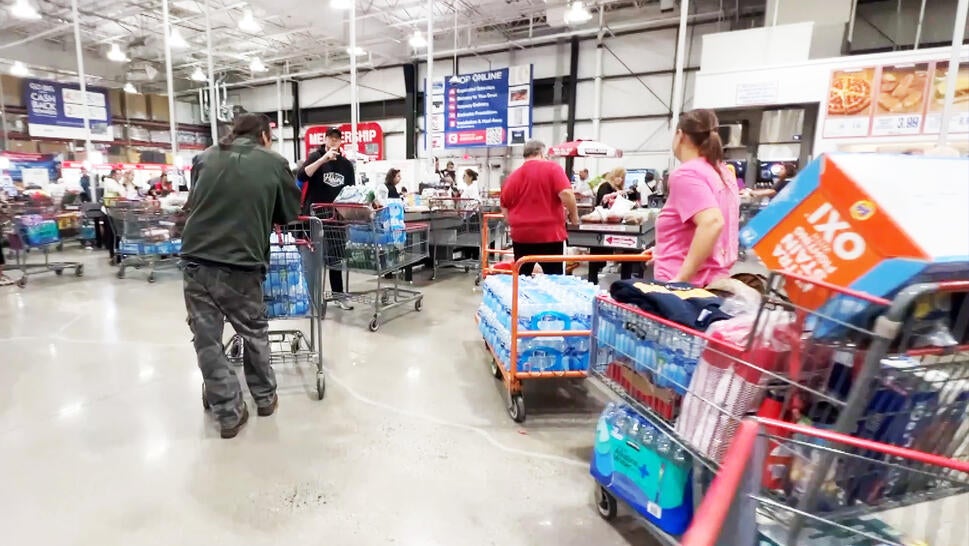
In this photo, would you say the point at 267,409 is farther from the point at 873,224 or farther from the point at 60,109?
the point at 60,109

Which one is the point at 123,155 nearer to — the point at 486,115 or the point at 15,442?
the point at 486,115

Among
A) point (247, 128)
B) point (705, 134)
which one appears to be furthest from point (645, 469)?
point (247, 128)

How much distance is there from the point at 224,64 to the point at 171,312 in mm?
16557

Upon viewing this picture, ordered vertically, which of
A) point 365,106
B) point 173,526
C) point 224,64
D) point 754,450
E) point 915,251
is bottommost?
point 173,526

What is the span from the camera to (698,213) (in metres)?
1.94

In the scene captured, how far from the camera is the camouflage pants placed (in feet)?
8.40

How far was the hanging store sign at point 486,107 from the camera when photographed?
1395 cm

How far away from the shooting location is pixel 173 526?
1.93m

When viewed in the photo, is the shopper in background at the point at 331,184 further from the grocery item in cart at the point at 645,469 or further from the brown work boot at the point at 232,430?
the grocery item in cart at the point at 645,469

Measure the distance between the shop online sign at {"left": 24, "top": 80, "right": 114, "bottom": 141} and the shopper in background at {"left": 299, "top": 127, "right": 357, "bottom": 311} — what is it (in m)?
13.5

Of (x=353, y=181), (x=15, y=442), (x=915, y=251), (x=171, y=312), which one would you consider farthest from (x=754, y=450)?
(x=171, y=312)

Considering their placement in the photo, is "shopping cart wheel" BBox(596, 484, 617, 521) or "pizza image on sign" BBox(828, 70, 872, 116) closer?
"shopping cart wheel" BBox(596, 484, 617, 521)

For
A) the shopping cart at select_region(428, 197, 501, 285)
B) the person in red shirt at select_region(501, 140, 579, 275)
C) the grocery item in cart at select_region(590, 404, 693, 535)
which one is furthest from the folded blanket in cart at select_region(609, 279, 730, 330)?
the shopping cart at select_region(428, 197, 501, 285)

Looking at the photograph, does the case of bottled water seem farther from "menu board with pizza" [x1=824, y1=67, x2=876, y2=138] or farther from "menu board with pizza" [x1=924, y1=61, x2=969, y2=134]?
"menu board with pizza" [x1=924, y1=61, x2=969, y2=134]
